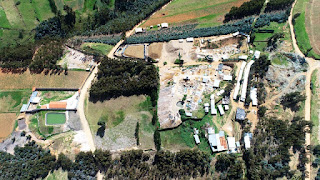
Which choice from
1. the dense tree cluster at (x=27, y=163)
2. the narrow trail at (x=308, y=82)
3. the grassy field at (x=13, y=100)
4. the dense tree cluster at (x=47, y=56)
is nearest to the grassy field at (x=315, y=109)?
the narrow trail at (x=308, y=82)

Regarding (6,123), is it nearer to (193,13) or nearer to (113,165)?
(113,165)

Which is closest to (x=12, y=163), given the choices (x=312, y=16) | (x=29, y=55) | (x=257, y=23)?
(x=29, y=55)

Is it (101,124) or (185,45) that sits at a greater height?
(185,45)

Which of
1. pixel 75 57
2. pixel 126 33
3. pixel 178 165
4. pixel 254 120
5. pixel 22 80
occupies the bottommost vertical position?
pixel 178 165

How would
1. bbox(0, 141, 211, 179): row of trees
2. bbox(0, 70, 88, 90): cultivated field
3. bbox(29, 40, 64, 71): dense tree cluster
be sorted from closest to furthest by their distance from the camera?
bbox(0, 141, 211, 179): row of trees < bbox(0, 70, 88, 90): cultivated field < bbox(29, 40, 64, 71): dense tree cluster

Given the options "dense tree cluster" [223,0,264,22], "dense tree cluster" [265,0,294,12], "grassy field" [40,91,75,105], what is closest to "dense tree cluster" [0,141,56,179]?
"grassy field" [40,91,75,105]

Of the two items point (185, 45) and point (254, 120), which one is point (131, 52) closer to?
point (185, 45)

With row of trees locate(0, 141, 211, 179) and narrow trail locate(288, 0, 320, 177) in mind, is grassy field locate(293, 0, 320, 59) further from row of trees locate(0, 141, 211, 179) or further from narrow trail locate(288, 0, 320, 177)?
row of trees locate(0, 141, 211, 179)
